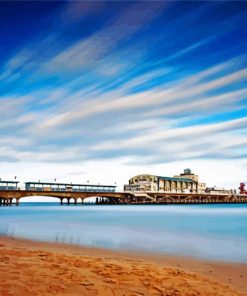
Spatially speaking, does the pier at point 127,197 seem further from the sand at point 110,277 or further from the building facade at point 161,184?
the sand at point 110,277

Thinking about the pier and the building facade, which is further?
the building facade

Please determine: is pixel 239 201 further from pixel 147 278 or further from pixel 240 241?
pixel 147 278

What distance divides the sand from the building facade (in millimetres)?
120506

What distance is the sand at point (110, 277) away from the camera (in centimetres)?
740

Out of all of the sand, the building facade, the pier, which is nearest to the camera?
the sand

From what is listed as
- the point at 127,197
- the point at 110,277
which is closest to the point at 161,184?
the point at 127,197

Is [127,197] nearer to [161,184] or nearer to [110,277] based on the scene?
[161,184]

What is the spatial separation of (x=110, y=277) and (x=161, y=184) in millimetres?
133930

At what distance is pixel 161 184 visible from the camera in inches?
5561

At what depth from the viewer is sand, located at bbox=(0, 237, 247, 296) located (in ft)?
24.3

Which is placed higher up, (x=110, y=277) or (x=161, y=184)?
(x=161, y=184)

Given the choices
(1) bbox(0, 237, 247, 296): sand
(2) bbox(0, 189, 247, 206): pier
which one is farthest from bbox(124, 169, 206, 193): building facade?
(1) bbox(0, 237, 247, 296): sand

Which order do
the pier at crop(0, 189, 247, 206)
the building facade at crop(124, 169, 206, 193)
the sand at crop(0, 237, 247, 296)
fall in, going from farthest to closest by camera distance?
the building facade at crop(124, 169, 206, 193)
the pier at crop(0, 189, 247, 206)
the sand at crop(0, 237, 247, 296)

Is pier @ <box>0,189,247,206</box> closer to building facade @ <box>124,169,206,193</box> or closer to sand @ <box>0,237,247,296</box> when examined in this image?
building facade @ <box>124,169,206,193</box>
